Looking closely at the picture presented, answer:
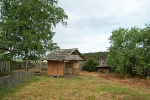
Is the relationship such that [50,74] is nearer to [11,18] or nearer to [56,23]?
[56,23]

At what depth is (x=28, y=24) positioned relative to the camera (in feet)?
59.1

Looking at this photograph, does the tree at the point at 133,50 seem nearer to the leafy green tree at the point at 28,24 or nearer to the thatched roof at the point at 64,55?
the thatched roof at the point at 64,55

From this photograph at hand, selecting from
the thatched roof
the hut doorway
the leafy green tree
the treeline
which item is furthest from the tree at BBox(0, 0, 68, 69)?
the treeline

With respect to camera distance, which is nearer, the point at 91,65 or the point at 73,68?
the point at 73,68

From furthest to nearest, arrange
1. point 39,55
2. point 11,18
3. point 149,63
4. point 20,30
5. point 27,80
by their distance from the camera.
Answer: point 39,55 → point 20,30 → point 11,18 → point 149,63 → point 27,80

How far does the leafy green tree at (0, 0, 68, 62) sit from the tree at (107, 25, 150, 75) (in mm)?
9045

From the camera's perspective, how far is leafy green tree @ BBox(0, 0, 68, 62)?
17.2 meters

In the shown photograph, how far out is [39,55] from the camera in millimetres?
19906

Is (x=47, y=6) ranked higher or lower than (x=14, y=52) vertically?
higher

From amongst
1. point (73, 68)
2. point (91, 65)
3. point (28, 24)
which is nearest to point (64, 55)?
point (73, 68)

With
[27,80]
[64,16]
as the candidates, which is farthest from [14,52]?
[64,16]

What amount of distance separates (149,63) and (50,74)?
12761mm

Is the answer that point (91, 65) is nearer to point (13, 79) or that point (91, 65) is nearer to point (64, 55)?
point (64, 55)

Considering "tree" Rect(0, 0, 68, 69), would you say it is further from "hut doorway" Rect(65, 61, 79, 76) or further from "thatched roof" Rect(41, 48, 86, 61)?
"hut doorway" Rect(65, 61, 79, 76)
